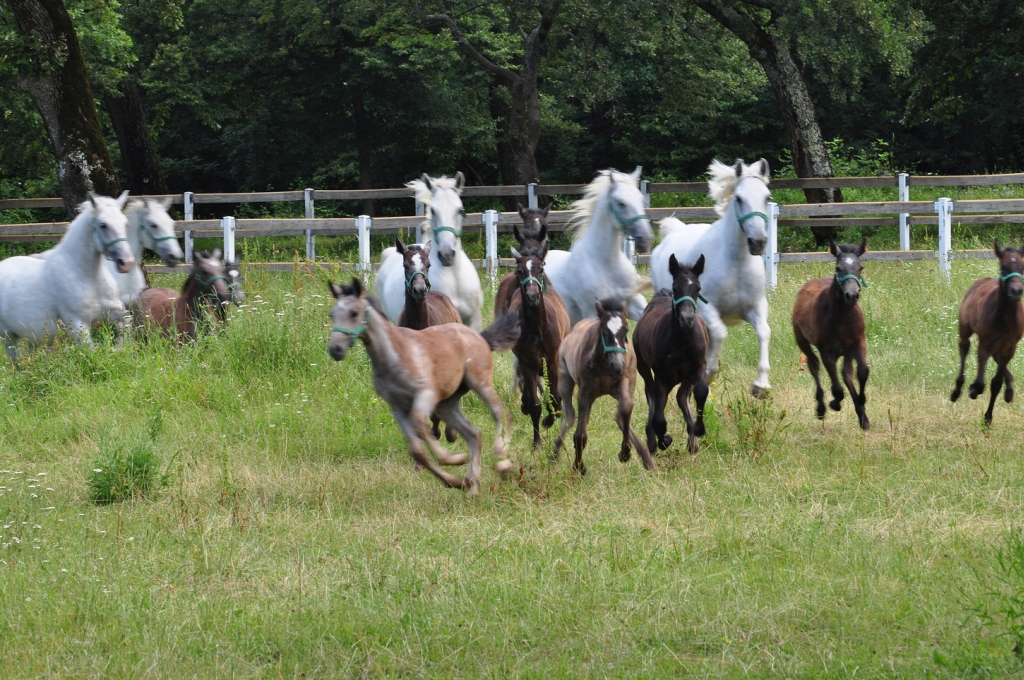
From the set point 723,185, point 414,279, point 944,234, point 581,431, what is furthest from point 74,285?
point 944,234

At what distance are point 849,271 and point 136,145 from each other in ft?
76.0

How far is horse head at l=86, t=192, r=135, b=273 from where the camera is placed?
11.6 metres

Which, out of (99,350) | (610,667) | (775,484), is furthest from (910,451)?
(99,350)

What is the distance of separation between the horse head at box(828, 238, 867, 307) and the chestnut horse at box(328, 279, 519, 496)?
3042 millimetres

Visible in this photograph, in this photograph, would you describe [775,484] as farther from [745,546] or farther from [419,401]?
[419,401]

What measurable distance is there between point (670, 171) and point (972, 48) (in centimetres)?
966

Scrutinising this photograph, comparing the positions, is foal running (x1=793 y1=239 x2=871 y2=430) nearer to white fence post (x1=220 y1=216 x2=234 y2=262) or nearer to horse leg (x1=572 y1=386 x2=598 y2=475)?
horse leg (x1=572 y1=386 x2=598 y2=475)

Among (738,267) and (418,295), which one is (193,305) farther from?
(738,267)

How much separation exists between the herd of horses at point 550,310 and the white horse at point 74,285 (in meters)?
0.02

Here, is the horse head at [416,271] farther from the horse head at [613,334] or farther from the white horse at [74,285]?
the white horse at [74,285]

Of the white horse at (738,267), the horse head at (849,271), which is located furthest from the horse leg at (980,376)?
the white horse at (738,267)

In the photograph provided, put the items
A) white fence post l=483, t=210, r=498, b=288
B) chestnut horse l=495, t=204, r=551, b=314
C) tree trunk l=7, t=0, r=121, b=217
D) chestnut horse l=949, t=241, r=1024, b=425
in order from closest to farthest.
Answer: chestnut horse l=949, t=241, r=1024, b=425
chestnut horse l=495, t=204, r=551, b=314
tree trunk l=7, t=0, r=121, b=217
white fence post l=483, t=210, r=498, b=288

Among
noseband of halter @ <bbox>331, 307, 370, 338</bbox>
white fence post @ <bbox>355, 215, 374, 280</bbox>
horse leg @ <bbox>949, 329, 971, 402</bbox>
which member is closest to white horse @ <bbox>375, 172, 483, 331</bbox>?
noseband of halter @ <bbox>331, 307, 370, 338</bbox>

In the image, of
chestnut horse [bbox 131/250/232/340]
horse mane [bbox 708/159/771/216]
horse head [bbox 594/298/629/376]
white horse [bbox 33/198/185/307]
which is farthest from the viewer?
white horse [bbox 33/198/185/307]
